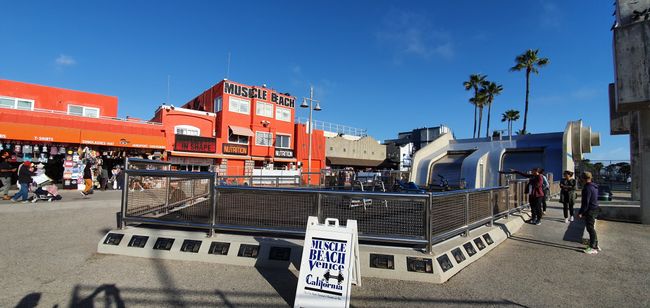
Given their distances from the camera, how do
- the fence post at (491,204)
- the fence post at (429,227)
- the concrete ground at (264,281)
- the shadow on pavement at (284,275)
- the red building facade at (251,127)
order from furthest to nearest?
the red building facade at (251,127) → the fence post at (491,204) → the fence post at (429,227) → the shadow on pavement at (284,275) → the concrete ground at (264,281)

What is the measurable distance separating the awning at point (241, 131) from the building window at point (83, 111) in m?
10.8

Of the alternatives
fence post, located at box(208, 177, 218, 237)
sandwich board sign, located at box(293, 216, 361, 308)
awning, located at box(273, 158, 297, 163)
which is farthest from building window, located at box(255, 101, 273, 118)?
sandwich board sign, located at box(293, 216, 361, 308)

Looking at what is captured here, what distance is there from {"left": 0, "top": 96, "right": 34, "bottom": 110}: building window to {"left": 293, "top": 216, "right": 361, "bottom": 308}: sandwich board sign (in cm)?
2729

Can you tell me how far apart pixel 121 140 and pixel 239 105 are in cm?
1184

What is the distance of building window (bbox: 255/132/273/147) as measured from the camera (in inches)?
1289

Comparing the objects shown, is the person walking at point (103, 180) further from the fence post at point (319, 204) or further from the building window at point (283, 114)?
Result: the fence post at point (319, 204)

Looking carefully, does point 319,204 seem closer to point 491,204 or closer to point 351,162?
point 491,204

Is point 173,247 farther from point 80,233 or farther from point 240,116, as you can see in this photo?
point 240,116

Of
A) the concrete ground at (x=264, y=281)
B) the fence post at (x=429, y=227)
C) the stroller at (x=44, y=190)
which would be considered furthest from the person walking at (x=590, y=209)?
the stroller at (x=44, y=190)

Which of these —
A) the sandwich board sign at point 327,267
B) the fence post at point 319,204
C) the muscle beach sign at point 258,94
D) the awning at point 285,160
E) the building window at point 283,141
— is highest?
the muscle beach sign at point 258,94

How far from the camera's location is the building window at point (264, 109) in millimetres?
33147

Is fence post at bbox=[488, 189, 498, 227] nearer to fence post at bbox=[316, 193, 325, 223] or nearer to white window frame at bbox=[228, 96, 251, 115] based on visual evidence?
fence post at bbox=[316, 193, 325, 223]

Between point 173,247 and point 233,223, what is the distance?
109 cm

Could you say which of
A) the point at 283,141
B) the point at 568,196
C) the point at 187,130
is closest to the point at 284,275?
the point at 568,196
